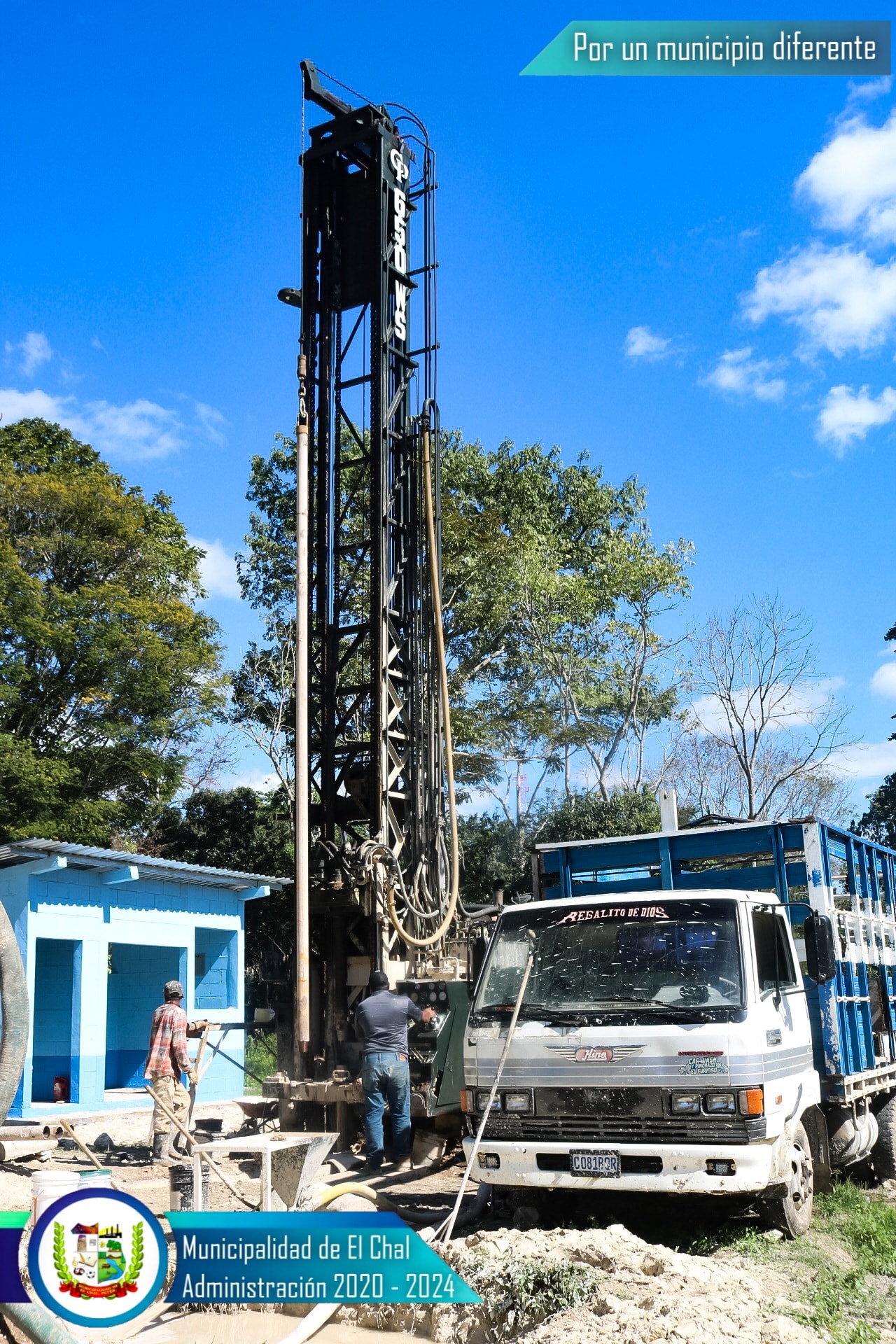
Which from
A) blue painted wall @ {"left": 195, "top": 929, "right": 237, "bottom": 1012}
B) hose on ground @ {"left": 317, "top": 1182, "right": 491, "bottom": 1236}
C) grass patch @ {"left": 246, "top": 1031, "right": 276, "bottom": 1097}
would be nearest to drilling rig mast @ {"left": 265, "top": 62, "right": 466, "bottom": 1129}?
hose on ground @ {"left": 317, "top": 1182, "right": 491, "bottom": 1236}

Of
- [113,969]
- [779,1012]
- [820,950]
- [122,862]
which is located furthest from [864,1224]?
[113,969]

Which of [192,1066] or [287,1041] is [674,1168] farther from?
[287,1041]

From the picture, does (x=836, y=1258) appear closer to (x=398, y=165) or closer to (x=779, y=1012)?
(x=779, y=1012)

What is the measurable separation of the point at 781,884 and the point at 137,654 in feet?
61.4

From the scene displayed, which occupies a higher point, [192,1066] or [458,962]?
[458,962]

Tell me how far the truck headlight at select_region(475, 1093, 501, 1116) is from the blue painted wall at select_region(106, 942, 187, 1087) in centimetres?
1312

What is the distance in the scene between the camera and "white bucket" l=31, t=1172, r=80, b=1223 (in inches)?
173

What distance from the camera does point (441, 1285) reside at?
17.6 ft

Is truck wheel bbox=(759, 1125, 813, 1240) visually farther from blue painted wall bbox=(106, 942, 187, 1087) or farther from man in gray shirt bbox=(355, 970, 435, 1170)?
blue painted wall bbox=(106, 942, 187, 1087)

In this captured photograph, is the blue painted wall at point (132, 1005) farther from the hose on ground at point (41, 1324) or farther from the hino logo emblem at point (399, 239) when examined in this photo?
the hose on ground at point (41, 1324)

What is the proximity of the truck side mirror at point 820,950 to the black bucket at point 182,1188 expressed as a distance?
13.8 ft

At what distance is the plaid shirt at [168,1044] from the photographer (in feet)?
37.8

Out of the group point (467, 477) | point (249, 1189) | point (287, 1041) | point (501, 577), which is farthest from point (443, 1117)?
point (467, 477)

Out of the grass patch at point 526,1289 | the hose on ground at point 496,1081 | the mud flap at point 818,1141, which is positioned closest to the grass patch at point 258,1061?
the mud flap at point 818,1141
